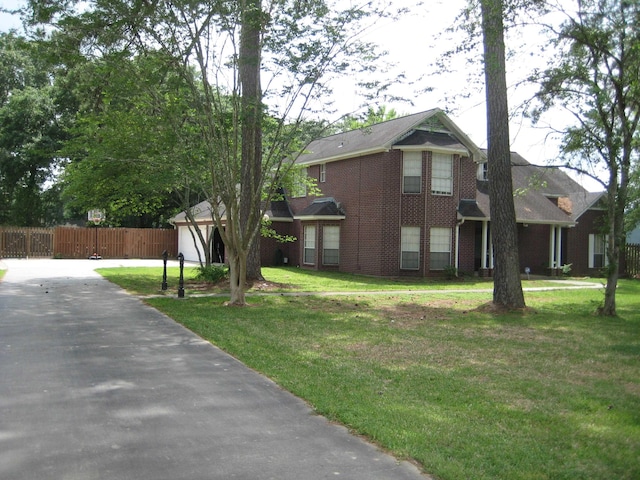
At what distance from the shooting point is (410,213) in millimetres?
23812

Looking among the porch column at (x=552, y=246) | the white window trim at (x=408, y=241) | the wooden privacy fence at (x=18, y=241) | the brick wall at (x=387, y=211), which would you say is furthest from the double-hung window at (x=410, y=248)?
the wooden privacy fence at (x=18, y=241)

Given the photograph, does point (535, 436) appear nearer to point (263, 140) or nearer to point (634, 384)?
point (634, 384)

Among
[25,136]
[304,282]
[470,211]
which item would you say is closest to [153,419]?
[304,282]

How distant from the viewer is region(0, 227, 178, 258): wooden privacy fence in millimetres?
35656

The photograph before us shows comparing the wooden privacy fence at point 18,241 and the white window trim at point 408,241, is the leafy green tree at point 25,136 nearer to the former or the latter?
the wooden privacy fence at point 18,241

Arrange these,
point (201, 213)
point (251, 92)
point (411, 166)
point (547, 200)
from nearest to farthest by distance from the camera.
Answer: point (251, 92), point (411, 166), point (547, 200), point (201, 213)

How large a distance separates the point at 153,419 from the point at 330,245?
21095mm

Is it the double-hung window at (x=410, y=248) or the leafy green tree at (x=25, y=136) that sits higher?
the leafy green tree at (x=25, y=136)

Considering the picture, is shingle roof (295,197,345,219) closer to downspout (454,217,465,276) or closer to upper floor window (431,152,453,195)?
upper floor window (431,152,453,195)

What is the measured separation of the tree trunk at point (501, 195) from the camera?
A: 14.2 metres

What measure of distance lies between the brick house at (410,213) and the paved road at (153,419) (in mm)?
14357

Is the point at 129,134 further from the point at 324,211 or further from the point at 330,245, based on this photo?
the point at 330,245

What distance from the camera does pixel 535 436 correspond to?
515cm

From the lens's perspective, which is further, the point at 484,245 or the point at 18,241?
the point at 18,241
